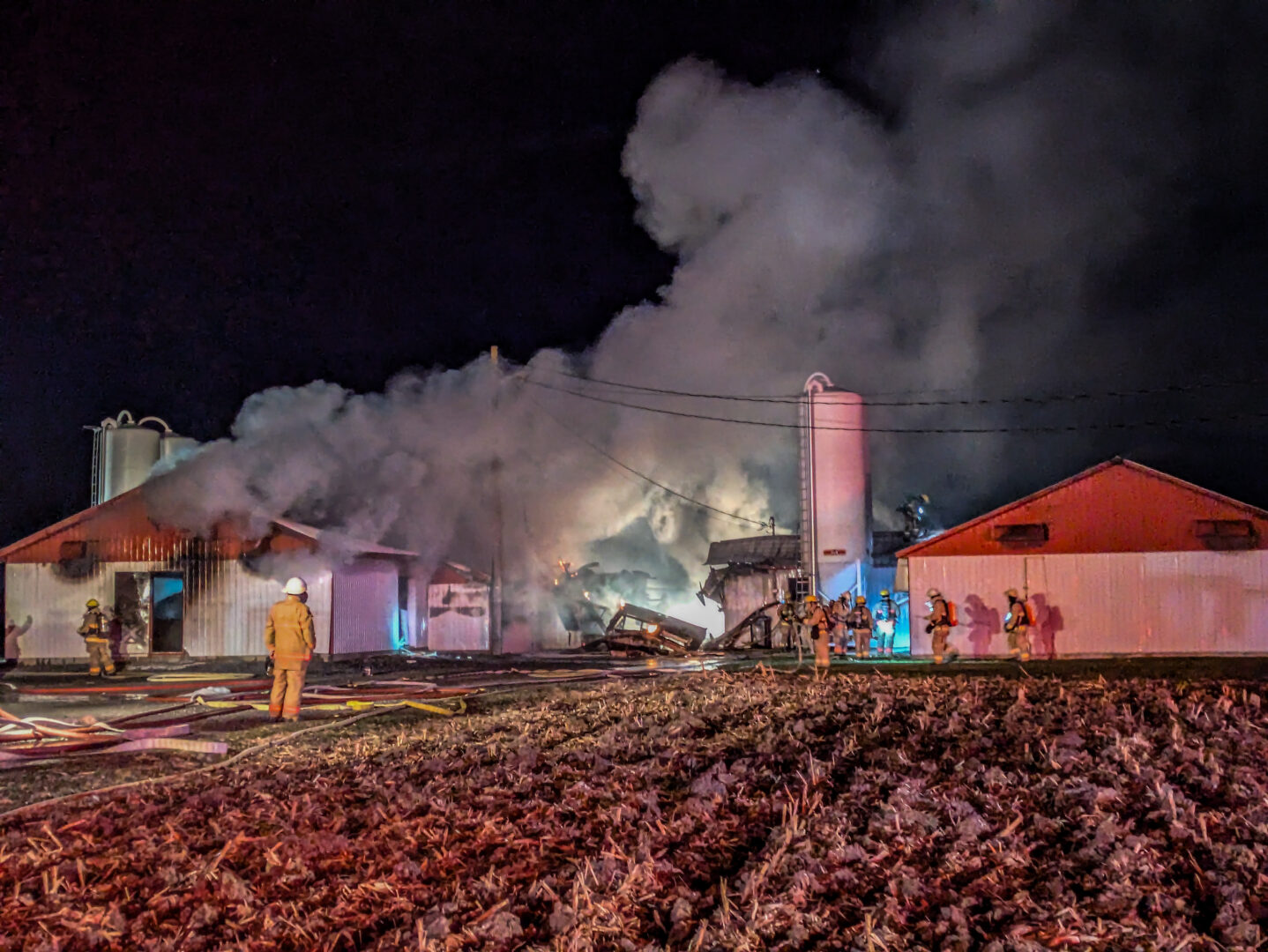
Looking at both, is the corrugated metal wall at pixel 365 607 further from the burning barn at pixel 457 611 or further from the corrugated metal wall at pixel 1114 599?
the corrugated metal wall at pixel 1114 599

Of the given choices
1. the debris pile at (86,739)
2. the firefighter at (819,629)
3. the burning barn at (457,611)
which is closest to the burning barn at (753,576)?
the burning barn at (457,611)

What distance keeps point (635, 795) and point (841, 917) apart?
2214 mm

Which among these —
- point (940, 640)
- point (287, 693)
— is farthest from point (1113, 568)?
point (287, 693)

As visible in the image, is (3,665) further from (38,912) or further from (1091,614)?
(1091,614)

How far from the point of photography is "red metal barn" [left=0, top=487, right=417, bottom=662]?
87.5 ft

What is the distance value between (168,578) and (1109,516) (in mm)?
25463

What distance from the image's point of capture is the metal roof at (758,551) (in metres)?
33.1

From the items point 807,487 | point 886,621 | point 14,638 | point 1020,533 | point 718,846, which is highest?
point 807,487

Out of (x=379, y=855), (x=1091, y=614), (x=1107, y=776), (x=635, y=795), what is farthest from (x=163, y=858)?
(x=1091, y=614)

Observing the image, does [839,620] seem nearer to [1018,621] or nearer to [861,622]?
[861,622]

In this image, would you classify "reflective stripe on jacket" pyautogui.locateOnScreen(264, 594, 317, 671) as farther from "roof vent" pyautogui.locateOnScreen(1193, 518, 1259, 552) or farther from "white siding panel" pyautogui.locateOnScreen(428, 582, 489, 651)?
"roof vent" pyautogui.locateOnScreen(1193, 518, 1259, 552)

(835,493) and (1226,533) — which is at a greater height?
(835,493)

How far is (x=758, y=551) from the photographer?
115ft

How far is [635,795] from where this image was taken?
6402mm
